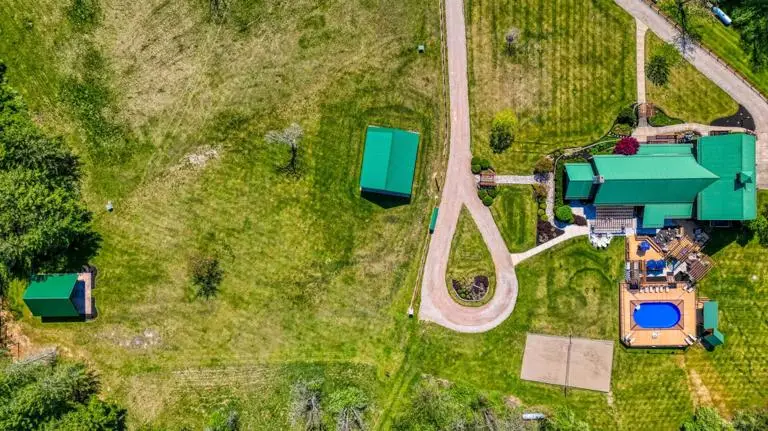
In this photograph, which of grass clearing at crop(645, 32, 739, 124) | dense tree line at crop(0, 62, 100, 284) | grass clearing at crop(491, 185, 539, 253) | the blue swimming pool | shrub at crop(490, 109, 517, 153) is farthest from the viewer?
the blue swimming pool

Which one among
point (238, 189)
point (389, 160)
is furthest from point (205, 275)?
point (389, 160)

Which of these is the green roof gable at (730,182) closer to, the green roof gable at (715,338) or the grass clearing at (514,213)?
the green roof gable at (715,338)

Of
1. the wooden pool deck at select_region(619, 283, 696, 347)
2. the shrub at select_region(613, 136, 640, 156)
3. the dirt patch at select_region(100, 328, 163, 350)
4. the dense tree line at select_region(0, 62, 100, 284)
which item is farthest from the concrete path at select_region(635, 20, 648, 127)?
the dense tree line at select_region(0, 62, 100, 284)

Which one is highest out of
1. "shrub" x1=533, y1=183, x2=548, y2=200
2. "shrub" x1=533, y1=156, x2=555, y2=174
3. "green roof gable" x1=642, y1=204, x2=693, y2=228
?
"shrub" x1=533, y1=156, x2=555, y2=174

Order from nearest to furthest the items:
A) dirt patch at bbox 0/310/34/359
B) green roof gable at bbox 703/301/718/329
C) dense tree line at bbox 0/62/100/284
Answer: dense tree line at bbox 0/62/100/284 → dirt patch at bbox 0/310/34/359 → green roof gable at bbox 703/301/718/329

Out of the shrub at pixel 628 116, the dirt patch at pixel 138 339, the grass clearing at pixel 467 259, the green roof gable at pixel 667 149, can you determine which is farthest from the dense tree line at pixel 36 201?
the green roof gable at pixel 667 149

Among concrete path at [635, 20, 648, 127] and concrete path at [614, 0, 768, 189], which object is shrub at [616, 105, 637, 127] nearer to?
concrete path at [635, 20, 648, 127]

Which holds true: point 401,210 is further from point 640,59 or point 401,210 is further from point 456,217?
point 640,59

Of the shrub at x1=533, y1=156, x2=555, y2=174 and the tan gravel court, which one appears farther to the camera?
the tan gravel court

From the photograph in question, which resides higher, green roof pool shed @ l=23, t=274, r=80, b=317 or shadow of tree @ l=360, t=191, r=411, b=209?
shadow of tree @ l=360, t=191, r=411, b=209
